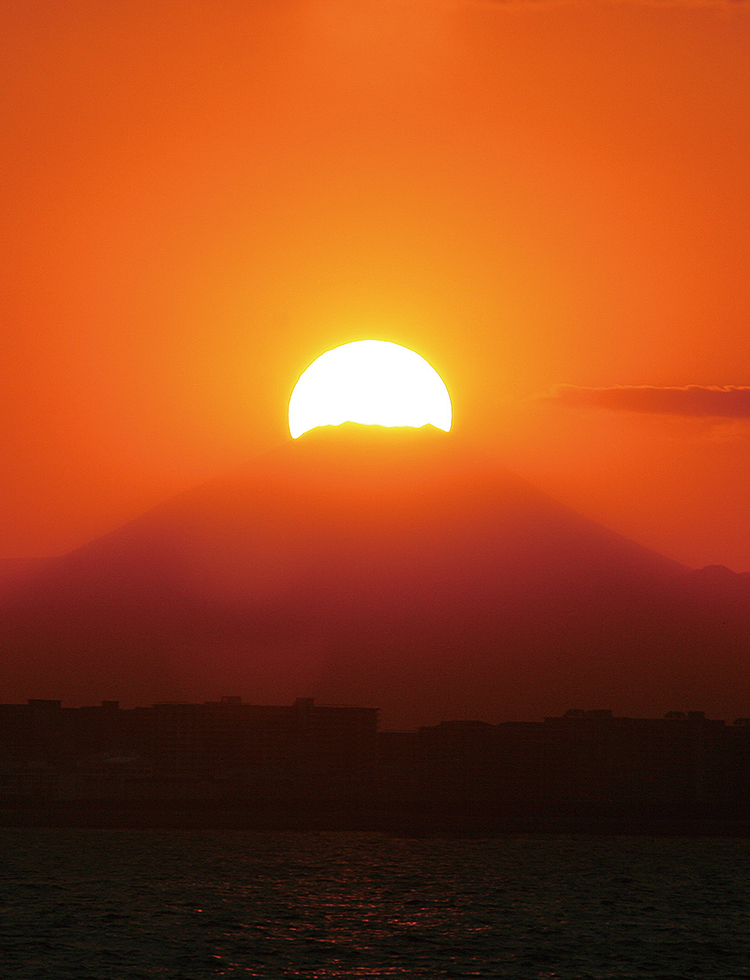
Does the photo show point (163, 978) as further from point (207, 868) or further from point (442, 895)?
point (207, 868)

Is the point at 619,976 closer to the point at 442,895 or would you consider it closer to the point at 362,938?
the point at 362,938

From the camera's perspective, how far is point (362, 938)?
85.8 m

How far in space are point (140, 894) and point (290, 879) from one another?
19047 mm

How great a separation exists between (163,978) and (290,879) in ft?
176

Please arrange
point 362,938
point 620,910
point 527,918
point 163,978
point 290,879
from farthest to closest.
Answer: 1. point 290,879
2. point 620,910
3. point 527,918
4. point 362,938
5. point 163,978

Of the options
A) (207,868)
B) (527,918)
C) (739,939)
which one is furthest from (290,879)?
(739,939)

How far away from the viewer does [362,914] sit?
97000mm

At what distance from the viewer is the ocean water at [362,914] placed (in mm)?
75812

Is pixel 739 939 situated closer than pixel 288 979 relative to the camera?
No

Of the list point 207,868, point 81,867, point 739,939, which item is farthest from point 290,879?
point 739,939

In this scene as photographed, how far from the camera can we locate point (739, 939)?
Result: 290ft

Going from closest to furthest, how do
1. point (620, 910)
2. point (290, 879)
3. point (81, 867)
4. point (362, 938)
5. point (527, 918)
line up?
1. point (362, 938)
2. point (527, 918)
3. point (620, 910)
4. point (290, 879)
5. point (81, 867)

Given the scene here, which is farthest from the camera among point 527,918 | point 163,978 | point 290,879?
point 290,879

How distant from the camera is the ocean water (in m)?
75.8
